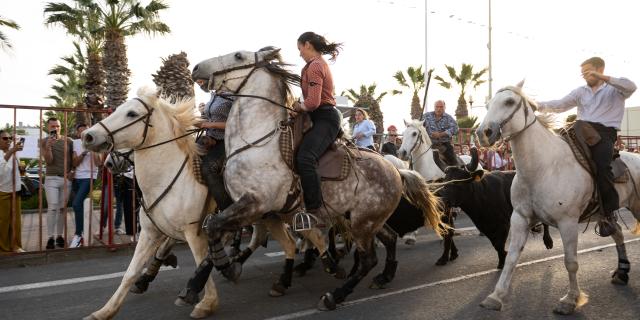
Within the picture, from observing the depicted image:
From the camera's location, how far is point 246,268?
689 centimetres

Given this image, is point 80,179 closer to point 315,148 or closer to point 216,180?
point 216,180

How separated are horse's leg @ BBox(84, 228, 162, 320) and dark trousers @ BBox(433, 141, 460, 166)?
5796 mm

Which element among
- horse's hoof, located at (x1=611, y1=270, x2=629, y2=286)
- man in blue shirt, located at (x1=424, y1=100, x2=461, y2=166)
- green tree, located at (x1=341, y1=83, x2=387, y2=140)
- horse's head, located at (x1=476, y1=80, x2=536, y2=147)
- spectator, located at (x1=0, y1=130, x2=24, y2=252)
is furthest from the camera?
green tree, located at (x1=341, y1=83, x2=387, y2=140)

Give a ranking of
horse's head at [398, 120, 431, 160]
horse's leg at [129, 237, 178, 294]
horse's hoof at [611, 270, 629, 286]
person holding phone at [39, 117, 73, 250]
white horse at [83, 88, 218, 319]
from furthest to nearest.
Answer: horse's head at [398, 120, 431, 160] → person holding phone at [39, 117, 73, 250] → horse's hoof at [611, 270, 629, 286] → horse's leg at [129, 237, 178, 294] → white horse at [83, 88, 218, 319]

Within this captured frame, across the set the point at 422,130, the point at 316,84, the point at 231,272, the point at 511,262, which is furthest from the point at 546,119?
the point at 422,130

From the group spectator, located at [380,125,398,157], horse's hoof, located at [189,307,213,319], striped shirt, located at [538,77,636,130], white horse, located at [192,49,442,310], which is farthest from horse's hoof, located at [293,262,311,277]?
spectator, located at [380,125,398,157]

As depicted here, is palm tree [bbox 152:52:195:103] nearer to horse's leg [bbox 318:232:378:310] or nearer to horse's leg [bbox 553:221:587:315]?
horse's leg [bbox 318:232:378:310]

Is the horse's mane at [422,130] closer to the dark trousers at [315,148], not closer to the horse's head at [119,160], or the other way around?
the dark trousers at [315,148]

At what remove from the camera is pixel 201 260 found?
15.1 ft

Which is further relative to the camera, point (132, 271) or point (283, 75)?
point (283, 75)

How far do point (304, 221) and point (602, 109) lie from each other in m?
3.54

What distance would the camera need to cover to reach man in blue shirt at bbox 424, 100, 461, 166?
898 cm

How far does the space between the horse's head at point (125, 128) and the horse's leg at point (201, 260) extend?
38.6 inches

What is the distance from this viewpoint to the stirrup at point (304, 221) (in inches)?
177
